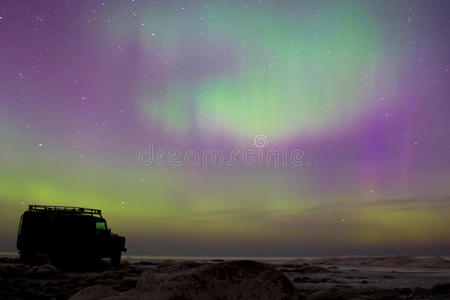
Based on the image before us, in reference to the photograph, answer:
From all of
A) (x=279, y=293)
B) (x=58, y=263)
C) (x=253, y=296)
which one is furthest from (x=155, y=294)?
(x=58, y=263)

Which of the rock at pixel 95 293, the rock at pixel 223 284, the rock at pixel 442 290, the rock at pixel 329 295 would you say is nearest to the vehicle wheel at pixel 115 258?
the rock at pixel 442 290

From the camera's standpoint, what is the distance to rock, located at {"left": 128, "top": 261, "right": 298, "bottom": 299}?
13.6ft

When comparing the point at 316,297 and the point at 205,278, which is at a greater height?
the point at 205,278

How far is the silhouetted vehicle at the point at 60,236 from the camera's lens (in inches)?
773

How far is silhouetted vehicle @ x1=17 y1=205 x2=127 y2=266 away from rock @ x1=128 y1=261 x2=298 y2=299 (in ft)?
56.8

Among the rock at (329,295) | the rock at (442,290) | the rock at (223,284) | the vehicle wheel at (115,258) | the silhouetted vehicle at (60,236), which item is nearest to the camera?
the rock at (223,284)

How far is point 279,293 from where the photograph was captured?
4.19 metres

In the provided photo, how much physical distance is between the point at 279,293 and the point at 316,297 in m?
1.58

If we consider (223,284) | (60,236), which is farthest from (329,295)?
(60,236)

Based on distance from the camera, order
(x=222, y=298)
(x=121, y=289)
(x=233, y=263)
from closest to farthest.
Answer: (x=222, y=298) < (x=233, y=263) < (x=121, y=289)

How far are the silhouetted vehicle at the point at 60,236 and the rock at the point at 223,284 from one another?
56.8 ft

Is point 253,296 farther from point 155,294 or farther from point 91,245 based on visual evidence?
point 91,245

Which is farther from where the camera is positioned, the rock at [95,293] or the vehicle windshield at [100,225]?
the vehicle windshield at [100,225]

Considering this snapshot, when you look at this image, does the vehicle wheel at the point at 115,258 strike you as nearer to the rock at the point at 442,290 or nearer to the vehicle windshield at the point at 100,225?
the vehicle windshield at the point at 100,225
